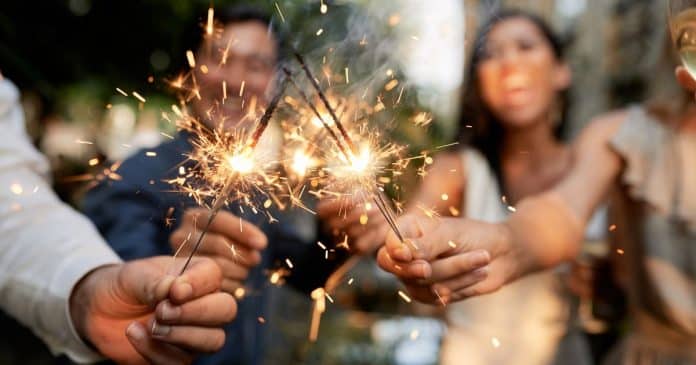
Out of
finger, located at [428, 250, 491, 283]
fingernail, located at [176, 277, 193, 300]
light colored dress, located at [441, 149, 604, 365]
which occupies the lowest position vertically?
light colored dress, located at [441, 149, 604, 365]

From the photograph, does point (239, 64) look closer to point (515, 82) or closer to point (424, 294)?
point (515, 82)

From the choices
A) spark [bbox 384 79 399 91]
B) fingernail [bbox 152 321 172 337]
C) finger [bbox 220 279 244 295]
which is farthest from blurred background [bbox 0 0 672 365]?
fingernail [bbox 152 321 172 337]

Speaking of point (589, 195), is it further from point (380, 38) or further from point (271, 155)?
point (271, 155)

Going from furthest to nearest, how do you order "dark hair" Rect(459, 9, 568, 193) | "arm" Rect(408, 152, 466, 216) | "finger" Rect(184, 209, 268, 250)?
"dark hair" Rect(459, 9, 568, 193)
"arm" Rect(408, 152, 466, 216)
"finger" Rect(184, 209, 268, 250)

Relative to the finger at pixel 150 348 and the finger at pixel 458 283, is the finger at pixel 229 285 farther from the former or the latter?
the finger at pixel 458 283

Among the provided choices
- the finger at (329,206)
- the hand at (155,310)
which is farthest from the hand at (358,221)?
the hand at (155,310)

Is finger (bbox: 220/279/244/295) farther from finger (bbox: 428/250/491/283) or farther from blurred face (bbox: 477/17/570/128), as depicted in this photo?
blurred face (bbox: 477/17/570/128)
